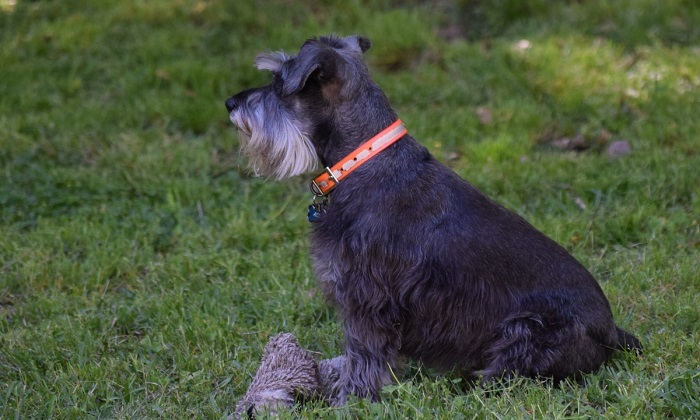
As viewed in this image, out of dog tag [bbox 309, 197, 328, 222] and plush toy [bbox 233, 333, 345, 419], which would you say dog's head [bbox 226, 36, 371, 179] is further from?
plush toy [bbox 233, 333, 345, 419]

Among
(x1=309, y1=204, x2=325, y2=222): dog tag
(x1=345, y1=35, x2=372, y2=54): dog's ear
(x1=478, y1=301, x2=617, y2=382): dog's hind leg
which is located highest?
(x1=345, y1=35, x2=372, y2=54): dog's ear

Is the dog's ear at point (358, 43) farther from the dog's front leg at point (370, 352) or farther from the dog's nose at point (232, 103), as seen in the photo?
the dog's front leg at point (370, 352)

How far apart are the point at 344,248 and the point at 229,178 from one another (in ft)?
9.50

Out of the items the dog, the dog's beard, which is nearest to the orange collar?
the dog

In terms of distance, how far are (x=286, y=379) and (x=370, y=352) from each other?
39cm

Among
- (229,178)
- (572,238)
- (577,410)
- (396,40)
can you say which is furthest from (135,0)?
(577,410)

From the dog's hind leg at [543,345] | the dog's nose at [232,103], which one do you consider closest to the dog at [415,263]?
the dog's hind leg at [543,345]

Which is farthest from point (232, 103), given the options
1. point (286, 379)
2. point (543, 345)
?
point (543, 345)

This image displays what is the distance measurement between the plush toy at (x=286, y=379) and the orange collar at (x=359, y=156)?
759 mm

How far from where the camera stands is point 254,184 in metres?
6.42

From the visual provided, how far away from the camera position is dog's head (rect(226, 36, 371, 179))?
3.87m

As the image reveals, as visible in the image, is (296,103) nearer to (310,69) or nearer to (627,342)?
(310,69)

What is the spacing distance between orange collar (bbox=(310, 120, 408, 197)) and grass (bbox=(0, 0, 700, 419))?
974mm

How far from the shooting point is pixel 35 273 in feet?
17.3
